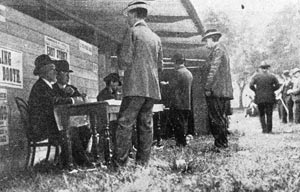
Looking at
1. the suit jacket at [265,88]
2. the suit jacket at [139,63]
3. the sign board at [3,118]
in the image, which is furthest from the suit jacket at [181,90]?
the sign board at [3,118]

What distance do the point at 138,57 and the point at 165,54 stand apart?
8.09 m

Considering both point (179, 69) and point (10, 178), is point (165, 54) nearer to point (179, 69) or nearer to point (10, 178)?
point (179, 69)

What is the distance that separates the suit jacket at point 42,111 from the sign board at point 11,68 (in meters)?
0.42

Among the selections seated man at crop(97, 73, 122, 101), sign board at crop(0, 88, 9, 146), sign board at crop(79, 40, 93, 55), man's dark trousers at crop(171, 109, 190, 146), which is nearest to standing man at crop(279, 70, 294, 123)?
man's dark trousers at crop(171, 109, 190, 146)

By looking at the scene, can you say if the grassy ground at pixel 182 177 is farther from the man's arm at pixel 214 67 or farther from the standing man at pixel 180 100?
the standing man at pixel 180 100

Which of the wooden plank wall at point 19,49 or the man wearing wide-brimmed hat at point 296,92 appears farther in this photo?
the man wearing wide-brimmed hat at point 296,92

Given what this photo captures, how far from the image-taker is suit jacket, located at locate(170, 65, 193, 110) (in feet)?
29.3

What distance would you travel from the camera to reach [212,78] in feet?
24.1

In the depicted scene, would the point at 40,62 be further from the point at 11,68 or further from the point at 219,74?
the point at 219,74

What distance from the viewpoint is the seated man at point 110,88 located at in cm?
816

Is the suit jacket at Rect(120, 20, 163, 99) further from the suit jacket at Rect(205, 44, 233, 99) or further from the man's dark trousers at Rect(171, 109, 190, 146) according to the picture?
the man's dark trousers at Rect(171, 109, 190, 146)

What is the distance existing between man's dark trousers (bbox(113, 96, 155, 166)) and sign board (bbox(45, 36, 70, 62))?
9.05 ft

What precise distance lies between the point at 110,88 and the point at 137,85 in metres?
3.10

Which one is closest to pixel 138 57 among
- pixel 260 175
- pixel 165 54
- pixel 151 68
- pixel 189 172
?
pixel 151 68
